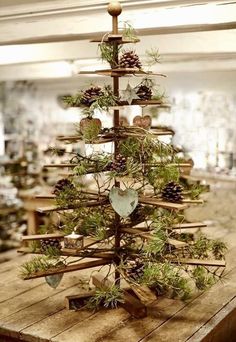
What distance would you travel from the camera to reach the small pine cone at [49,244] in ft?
8.80

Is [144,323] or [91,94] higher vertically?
[91,94]

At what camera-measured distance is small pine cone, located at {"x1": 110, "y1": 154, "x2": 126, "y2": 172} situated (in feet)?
8.27

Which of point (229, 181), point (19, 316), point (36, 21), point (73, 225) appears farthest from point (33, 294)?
point (229, 181)

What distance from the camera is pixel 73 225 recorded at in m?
2.73

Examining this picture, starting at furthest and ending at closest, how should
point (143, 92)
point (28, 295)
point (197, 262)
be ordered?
point (28, 295) → point (143, 92) → point (197, 262)

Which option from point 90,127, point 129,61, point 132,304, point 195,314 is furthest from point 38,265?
point 129,61

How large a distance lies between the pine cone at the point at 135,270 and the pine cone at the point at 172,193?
343mm

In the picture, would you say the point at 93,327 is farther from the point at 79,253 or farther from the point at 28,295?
the point at 28,295

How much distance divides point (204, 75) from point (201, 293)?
7.00 metres

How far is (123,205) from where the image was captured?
251 centimetres

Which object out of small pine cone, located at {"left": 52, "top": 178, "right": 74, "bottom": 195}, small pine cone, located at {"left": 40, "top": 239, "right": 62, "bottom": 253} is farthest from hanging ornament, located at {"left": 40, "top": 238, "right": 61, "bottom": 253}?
small pine cone, located at {"left": 52, "top": 178, "right": 74, "bottom": 195}

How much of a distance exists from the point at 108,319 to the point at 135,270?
10.8 inches

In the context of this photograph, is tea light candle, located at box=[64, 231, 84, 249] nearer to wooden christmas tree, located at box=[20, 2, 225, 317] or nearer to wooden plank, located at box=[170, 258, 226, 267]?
wooden christmas tree, located at box=[20, 2, 225, 317]

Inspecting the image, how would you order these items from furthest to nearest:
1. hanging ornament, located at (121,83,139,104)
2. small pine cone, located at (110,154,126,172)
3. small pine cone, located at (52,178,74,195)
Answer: small pine cone, located at (52,178,74,195)
hanging ornament, located at (121,83,139,104)
small pine cone, located at (110,154,126,172)
